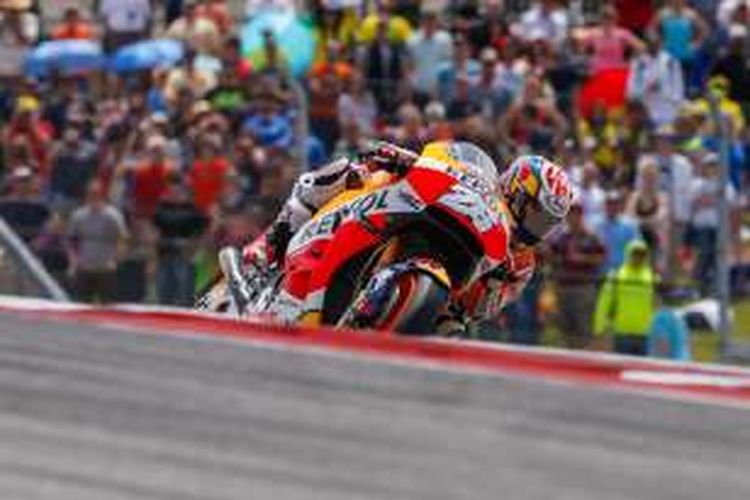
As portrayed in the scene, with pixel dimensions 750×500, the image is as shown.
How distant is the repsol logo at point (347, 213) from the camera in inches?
372

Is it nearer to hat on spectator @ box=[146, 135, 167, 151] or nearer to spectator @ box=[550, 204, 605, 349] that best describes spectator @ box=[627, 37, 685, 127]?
spectator @ box=[550, 204, 605, 349]

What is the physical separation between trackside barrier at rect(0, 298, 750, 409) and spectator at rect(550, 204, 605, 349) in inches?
349

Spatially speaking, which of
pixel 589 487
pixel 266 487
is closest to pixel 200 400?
pixel 266 487

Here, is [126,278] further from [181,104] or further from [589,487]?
[589,487]

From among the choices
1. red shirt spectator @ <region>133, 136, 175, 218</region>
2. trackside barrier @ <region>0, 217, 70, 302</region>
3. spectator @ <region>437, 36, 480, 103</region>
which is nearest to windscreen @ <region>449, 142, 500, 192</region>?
trackside barrier @ <region>0, 217, 70, 302</region>

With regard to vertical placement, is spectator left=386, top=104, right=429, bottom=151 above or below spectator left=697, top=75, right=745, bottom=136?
below

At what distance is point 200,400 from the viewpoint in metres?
3.81

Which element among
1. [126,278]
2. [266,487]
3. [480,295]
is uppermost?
[266,487]

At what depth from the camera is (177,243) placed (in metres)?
14.6

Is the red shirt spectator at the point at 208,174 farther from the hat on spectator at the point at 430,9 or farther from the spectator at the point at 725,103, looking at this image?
the hat on spectator at the point at 430,9

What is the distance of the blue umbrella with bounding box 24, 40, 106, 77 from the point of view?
60.0ft

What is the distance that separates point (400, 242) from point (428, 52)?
9.17m

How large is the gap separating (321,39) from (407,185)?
10.4m

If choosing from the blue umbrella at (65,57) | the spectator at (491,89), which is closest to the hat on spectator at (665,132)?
the spectator at (491,89)
